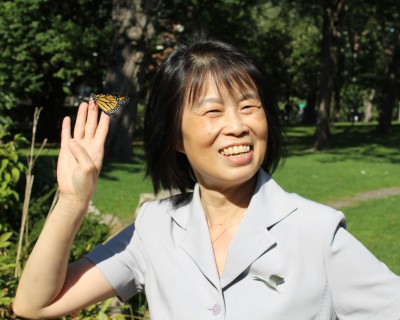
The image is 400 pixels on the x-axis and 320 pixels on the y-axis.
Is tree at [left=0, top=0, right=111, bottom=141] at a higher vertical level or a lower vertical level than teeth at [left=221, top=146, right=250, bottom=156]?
higher

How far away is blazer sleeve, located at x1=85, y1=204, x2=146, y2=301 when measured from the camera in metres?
2.04

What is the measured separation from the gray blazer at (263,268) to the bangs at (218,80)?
28 centimetres

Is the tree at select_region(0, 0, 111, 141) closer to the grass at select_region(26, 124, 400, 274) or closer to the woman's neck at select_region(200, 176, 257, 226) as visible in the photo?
the grass at select_region(26, 124, 400, 274)

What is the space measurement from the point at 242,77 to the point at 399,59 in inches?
1248

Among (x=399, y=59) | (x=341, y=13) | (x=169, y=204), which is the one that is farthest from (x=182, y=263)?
(x=399, y=59)

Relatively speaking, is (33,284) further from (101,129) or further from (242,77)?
(242,77)

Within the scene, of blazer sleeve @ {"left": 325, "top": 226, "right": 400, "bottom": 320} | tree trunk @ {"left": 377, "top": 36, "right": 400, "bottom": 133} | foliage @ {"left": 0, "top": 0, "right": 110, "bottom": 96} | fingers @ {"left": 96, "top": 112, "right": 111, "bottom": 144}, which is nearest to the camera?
blazer sleeve @ {"left": 325, "top": 226, "right": 400, "bottom": 320}

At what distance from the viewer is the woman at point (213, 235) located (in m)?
1.72

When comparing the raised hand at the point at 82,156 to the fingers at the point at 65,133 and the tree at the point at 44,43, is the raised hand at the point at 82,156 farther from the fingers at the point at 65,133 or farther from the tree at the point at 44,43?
the tree at the point at 44,43

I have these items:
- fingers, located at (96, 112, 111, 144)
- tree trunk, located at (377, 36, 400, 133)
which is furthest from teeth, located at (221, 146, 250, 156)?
tree trunk, located at (377, 36, 400, 133)

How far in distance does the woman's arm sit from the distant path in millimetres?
9244

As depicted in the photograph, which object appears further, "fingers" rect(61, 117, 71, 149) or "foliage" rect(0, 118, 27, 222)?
"foliage" rect(0, 118, 27, 222)

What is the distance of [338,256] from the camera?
171cm

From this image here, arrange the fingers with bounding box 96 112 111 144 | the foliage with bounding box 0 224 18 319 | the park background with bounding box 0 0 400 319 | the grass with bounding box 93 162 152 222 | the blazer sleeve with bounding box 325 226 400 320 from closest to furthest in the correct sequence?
1. the blazer sleeve with bounding box 325 226 400 320
2. the fingers with bounding box 96 112 111 144
3. the foliage with bounding box 0 224 18 319
4. the park background with bounding box 0 0 400 319
5. the grass with bounding box 93 162 152 222
